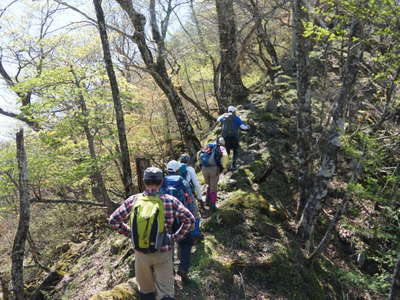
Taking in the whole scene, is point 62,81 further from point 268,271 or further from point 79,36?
point 268,271

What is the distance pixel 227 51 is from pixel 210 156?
7896mm

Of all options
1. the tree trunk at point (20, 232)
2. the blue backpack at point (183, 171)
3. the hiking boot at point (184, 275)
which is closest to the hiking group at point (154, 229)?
the hiking boot at point (184, 275)

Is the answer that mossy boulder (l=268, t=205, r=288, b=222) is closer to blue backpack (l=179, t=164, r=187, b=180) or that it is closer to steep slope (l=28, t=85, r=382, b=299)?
steep slope (l=28, t=85, r=382, b=299)

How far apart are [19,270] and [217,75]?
1199 centimetres

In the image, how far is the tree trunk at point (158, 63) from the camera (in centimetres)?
1110

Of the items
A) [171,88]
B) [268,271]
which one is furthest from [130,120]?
[268,271]

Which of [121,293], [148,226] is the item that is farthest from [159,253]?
[121,293]

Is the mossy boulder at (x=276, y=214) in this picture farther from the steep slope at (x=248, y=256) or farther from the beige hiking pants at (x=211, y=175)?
the beige hiking pants at (x=211, y=175)

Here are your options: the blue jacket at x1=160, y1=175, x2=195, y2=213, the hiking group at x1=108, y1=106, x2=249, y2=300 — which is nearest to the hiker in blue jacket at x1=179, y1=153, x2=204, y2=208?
the blue jacket at x1=160, y1=175, x2=195, y2=213

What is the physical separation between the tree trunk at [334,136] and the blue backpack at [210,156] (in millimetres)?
2435

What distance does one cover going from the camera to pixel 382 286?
5.80 m

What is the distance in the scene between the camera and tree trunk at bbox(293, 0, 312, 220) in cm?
823

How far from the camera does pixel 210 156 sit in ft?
24.9

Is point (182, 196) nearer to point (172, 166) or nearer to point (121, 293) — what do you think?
point (172, 166)
